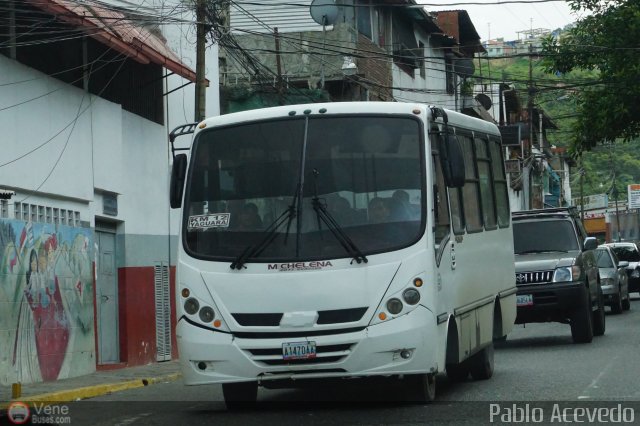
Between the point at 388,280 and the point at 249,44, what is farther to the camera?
the point at 249,44

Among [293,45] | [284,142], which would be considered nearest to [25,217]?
[284,142]

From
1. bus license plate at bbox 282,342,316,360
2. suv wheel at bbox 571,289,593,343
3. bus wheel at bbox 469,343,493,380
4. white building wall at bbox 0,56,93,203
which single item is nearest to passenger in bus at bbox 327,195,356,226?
bus license plate at bbox 282,342,316,360

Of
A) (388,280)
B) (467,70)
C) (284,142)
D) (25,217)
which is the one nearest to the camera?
(388,280)

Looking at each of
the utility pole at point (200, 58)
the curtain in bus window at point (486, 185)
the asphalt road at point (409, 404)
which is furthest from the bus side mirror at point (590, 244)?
the utility pole at point (200, 58)

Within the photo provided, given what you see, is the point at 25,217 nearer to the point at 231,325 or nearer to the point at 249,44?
the point at 231,325

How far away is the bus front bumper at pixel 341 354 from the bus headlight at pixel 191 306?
338 millimetres

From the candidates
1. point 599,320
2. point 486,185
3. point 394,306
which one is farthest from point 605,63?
point 394,306

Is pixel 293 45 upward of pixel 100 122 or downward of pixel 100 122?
upward

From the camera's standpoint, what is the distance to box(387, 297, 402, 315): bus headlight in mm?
10742

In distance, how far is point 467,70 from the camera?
151ft

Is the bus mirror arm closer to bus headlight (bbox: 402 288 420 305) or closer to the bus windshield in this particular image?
the bus windshield

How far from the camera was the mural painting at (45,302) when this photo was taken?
15.7 m

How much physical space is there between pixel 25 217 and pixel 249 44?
1710cm

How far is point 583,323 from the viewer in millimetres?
19656
